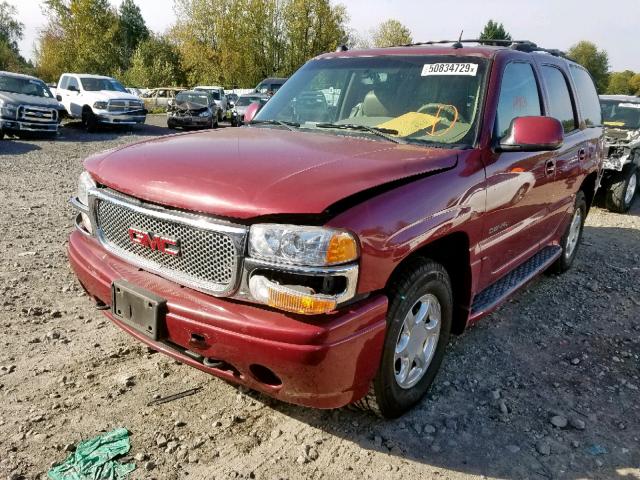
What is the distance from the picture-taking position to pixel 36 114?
49.1ft

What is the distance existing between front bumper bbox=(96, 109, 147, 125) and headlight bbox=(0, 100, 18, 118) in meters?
3.69

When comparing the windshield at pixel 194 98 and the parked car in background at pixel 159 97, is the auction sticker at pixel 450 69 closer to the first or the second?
the windshield at pixel 194 98

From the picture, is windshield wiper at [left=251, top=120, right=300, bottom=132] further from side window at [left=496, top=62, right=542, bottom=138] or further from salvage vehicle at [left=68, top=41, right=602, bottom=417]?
side window at [left=496, top=62, right=542, bottom=138]

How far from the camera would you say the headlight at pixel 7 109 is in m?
14.3

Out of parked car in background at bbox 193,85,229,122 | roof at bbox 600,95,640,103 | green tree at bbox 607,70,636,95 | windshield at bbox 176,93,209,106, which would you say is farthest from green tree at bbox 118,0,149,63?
green tree at bbox 607,70,636,95

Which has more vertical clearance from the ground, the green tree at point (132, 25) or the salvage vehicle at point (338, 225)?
the green tree at point (132, 25)

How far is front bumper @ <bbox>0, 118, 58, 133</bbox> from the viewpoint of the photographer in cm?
1441

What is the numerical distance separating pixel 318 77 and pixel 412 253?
198 cm

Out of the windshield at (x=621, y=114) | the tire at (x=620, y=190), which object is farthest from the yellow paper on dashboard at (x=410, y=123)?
the windshield at (x=621, y=114)

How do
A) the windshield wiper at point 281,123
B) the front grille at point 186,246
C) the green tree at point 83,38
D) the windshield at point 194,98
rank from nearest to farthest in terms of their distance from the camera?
the front grille at point 186,246 → the windshield wiper at point 281,123 → the windshield at point 194,98 → the green tree at point 83,38

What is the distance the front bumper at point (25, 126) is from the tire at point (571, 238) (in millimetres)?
14525

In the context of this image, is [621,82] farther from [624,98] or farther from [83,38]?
[624,98]

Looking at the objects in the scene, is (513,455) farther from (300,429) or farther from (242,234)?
(242,234)

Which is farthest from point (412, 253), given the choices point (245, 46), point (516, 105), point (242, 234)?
point (245, 46)
